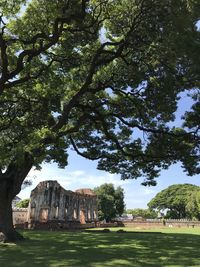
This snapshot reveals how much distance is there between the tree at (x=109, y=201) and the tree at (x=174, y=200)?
18891 millimetres

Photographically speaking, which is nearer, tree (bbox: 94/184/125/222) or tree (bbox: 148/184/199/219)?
tree (bbox: 94/184/125/222)

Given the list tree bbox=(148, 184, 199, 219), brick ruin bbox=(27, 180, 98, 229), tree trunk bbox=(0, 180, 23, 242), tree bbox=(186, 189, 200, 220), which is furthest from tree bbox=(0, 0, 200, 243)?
tree bbox=(148, 184, 199, 219)

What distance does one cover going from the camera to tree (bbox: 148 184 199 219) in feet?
316

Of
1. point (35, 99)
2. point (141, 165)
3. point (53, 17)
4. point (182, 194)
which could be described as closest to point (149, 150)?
point (141, 165)

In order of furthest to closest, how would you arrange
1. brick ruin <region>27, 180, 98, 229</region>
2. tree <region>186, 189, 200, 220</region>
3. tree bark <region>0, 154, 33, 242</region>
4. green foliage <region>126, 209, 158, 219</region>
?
green foliage <region>126, 209, 158, 219</region> < tree <region>186, 189, 200, 220</region> < brick ruin <region>27, 180, 98, 229</region> < tree bark <region>0, 154, 33, 242</region>

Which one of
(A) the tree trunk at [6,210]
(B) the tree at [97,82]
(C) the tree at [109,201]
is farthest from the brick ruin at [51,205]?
(C) the tree at [109,201]

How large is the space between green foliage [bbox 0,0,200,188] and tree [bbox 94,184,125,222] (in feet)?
159

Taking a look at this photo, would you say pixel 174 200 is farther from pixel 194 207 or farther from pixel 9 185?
pixel 9 185

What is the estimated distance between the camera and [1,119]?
25.2 m

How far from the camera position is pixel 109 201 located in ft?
256

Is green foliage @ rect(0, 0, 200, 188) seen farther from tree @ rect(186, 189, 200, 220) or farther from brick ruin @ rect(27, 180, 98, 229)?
tree @ rect(186, 189, 200, 220)

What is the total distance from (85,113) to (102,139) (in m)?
4.90

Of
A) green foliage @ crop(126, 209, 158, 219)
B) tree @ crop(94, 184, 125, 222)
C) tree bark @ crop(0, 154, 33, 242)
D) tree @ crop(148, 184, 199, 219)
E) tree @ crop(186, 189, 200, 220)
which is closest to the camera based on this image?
tree bark @ crop(0, 154, 33, 242)

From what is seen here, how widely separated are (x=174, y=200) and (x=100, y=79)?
79959 mm
